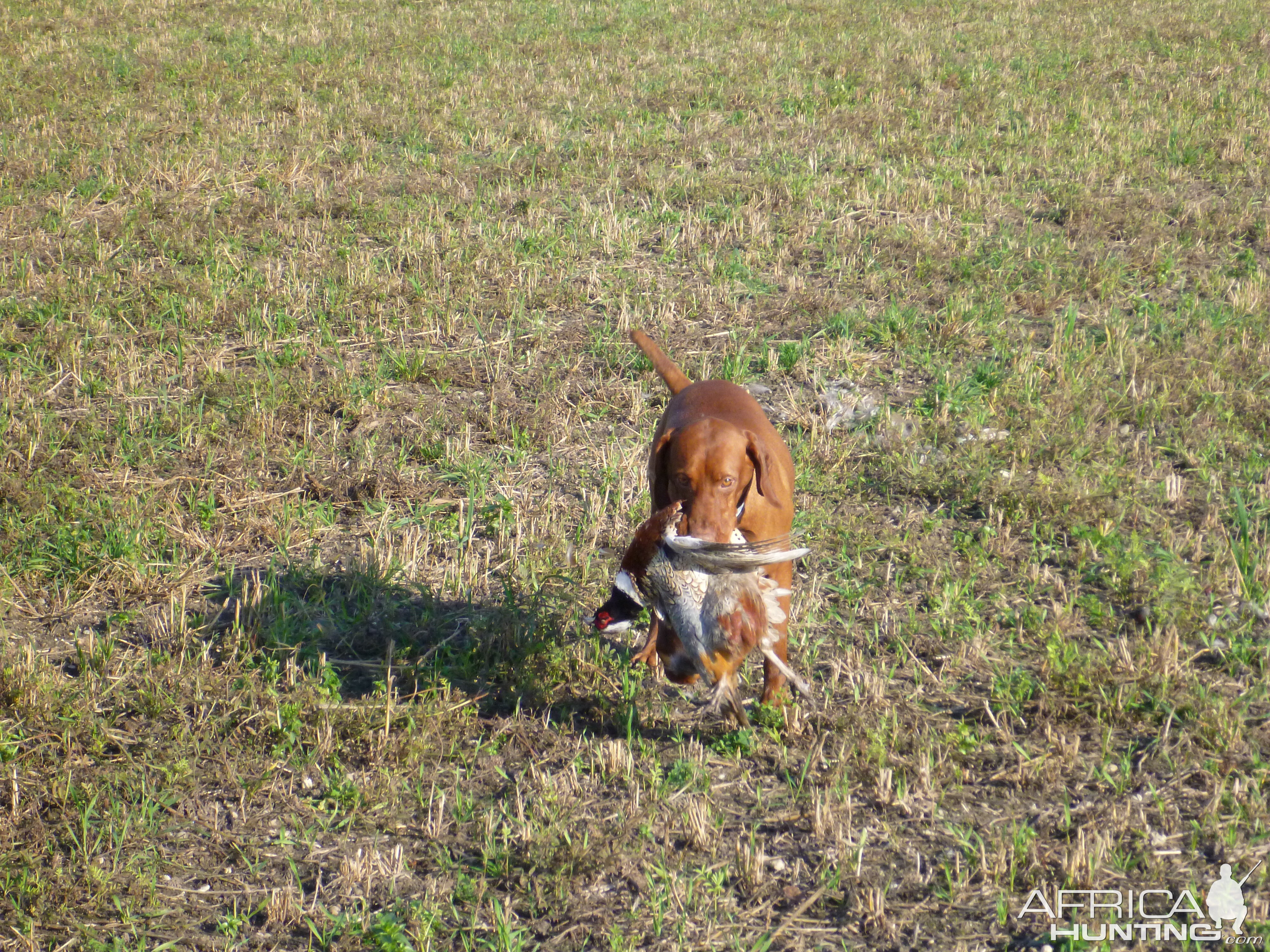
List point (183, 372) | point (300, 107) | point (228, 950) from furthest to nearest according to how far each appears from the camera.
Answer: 1. point (300, 107)
2. point (183, 372)
3. point (228, 950)

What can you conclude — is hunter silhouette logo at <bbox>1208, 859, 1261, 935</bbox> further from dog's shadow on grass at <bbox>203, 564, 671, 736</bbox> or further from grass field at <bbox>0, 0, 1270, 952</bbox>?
dog's shadow on grass at <bbox>203, 564, 671, 736</bbox>

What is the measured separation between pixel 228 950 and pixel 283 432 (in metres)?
3.18

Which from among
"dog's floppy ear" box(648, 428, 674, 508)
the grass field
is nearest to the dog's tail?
"dog's floppy ear" box(648, 428, 674, 508)

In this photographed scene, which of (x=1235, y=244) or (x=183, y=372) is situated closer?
(x=183, y=372)

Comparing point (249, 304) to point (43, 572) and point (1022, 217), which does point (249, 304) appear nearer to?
point (43, 572)

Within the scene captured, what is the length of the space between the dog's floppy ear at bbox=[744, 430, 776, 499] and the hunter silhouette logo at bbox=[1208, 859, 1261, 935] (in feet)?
5.48

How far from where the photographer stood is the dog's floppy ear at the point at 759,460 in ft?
10.6

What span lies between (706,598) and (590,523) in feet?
5.86

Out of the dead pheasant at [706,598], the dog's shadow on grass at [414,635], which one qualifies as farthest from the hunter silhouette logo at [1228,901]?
the dog's shadow on grass at [414,635]

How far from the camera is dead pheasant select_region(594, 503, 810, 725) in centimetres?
308

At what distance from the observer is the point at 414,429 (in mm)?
5672

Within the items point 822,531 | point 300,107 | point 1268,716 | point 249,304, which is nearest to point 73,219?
point 249,304

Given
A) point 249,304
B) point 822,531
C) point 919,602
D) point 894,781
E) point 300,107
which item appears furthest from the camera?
point 300,107

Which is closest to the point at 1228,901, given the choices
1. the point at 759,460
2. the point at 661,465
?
the point at 759,460
